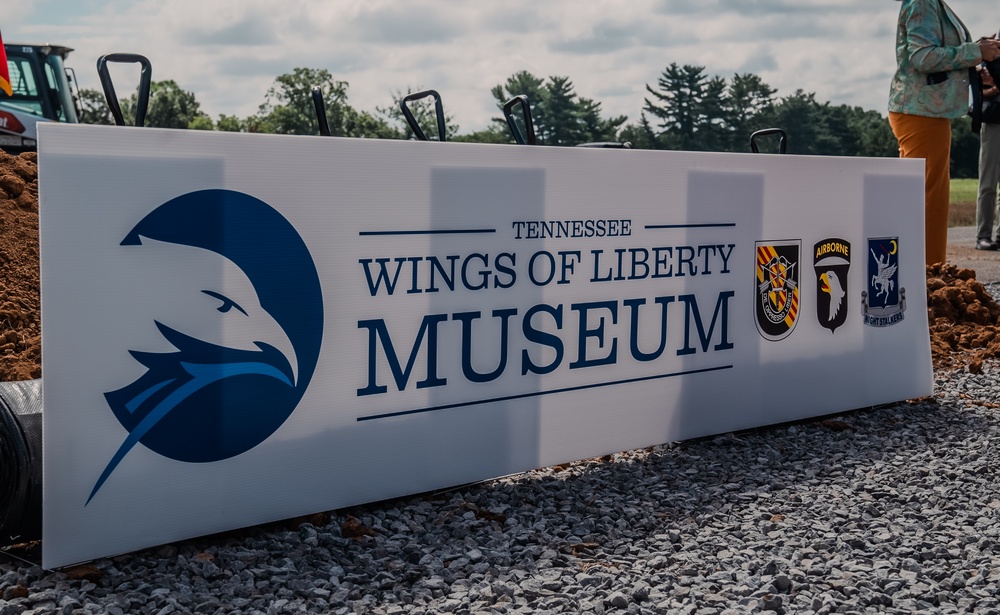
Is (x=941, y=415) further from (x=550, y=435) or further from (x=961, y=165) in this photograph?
(x=961, y=165)

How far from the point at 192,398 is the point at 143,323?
298mm

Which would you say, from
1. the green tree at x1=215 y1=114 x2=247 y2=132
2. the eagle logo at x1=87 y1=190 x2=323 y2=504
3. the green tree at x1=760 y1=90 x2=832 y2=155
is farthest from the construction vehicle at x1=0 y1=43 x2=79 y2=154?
the green tree at x1=760 y1=90 x2=832 y2=155

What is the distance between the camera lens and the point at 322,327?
11.6 ft

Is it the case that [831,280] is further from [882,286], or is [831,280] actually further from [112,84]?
[112,84]

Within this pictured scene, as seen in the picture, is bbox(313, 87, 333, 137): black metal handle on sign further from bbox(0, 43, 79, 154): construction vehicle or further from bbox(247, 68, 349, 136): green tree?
bbox(247, 68, 349, 136): green tree

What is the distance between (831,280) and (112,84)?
11.3 feet

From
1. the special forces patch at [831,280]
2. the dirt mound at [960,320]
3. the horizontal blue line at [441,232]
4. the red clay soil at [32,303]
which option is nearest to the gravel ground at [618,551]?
the special forces patch at [831,280]

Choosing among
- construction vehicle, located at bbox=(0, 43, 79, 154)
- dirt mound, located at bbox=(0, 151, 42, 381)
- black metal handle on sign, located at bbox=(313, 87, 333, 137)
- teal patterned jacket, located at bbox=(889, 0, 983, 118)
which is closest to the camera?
black metal handle on sign, located at bbox=(313, 87, 333, 137)

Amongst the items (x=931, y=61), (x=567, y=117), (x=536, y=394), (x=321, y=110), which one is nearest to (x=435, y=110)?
(x=321, y=110)

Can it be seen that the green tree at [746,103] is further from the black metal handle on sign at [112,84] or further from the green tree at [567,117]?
the black metal handle on sign at [112,84]

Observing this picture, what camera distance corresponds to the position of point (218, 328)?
331cm

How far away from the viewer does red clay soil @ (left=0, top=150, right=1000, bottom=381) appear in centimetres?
585

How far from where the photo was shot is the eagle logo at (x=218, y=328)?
3186 mm

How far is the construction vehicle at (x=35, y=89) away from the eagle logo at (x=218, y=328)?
61.5 ft
